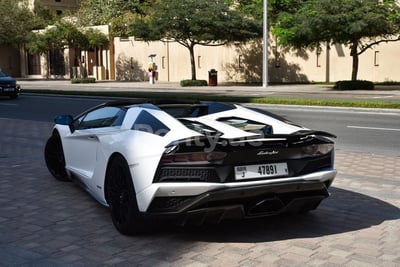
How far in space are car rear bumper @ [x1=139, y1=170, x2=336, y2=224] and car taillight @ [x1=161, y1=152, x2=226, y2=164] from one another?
20cm

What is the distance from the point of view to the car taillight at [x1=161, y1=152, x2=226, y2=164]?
454 centimetres

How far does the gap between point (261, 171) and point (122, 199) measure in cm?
133

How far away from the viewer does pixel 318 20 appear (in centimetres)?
2720

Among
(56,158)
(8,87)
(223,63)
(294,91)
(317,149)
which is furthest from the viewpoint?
(223,63)

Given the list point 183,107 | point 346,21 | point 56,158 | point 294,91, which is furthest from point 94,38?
point 183,107

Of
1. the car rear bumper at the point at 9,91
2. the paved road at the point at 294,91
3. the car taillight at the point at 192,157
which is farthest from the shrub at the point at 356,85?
the car taillight at the point at 192,157

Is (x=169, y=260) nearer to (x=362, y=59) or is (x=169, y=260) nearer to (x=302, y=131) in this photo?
(x=302, y=131)

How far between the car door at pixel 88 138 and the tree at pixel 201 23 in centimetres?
2736

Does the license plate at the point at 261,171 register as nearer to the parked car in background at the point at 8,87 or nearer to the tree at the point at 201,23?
the parked car in background at the point at 8,87

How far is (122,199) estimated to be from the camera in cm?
509

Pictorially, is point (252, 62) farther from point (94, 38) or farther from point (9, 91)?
point (9, 91)

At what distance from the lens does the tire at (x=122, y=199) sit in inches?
191

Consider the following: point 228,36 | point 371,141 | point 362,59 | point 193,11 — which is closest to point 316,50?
point 362,59

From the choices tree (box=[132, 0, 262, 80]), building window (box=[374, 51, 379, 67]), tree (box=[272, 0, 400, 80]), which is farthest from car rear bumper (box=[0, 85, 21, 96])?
building window (box=[374, 51, 379, 67])
